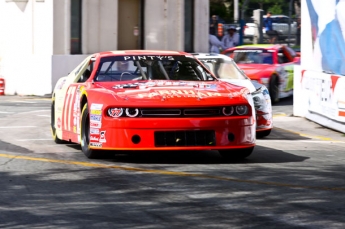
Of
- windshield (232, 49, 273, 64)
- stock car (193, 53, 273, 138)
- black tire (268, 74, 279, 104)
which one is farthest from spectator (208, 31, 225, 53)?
stock car (193, 53, 273, 138)

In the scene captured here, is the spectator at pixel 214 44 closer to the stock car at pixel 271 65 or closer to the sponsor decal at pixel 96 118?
the stock car at pixel 271 65

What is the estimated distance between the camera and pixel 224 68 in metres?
15.4

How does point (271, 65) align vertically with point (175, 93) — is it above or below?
below

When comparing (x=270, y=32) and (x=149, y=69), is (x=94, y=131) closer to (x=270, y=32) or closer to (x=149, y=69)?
(x=149, y=69)

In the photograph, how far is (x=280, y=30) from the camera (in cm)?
4084

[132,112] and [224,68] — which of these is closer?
[132,112]

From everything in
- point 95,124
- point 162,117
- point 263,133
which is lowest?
point 263,133

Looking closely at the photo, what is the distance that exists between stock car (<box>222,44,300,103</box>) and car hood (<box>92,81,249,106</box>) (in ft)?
35.0

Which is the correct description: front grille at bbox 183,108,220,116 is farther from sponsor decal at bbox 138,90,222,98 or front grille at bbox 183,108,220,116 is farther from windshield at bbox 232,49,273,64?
windshield at bbox 232,49,273,64

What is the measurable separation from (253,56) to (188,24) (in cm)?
776

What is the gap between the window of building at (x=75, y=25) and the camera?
26.1 m

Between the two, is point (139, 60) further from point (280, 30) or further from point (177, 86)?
point (280, 30)

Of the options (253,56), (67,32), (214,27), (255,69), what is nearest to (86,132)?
(255,69)

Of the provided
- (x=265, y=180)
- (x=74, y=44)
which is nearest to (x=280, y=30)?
(x=74, y=44)
